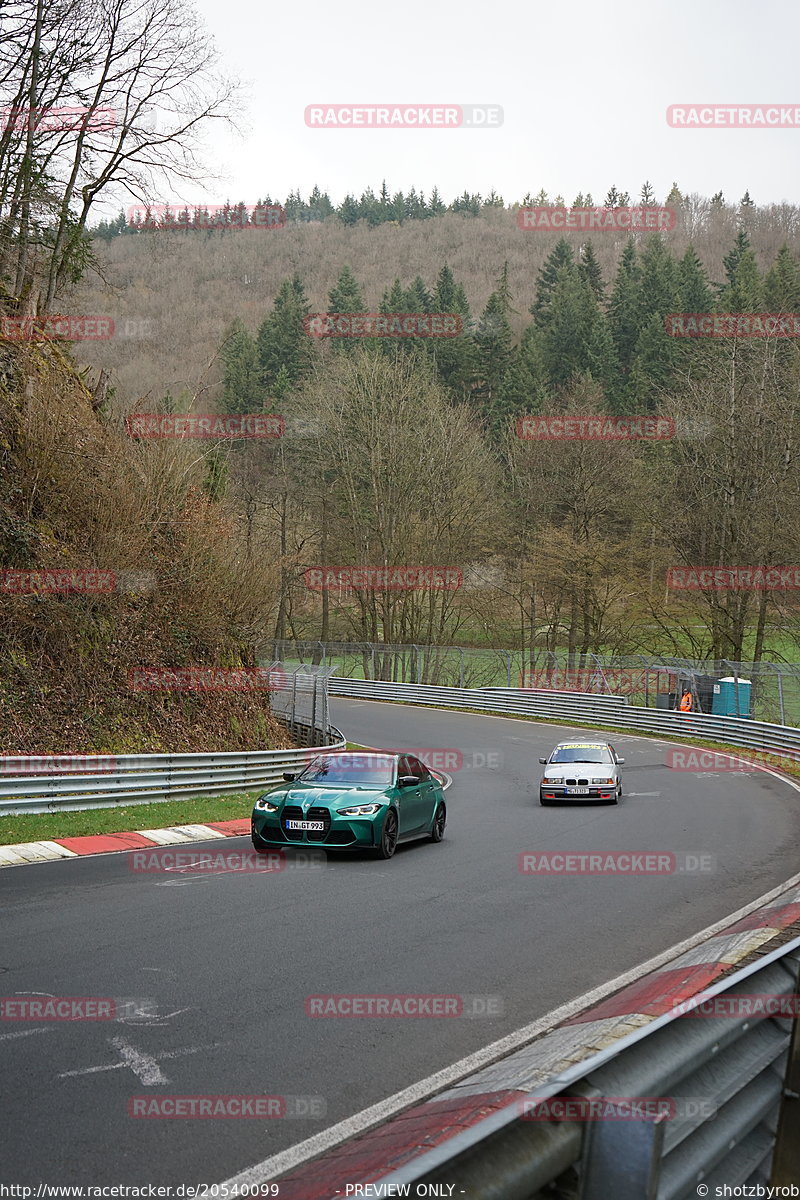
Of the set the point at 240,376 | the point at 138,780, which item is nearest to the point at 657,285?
the point at 240,376

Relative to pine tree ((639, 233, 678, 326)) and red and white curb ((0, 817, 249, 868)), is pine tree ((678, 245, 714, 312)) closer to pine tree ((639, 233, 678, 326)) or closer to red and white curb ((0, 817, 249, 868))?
pine tree ((639, 233, 678, 326))

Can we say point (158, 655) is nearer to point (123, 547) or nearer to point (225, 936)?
point (123, 547)

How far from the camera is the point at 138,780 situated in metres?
18.8

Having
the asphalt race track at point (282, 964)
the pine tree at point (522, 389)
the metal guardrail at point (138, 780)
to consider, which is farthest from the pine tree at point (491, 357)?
the asphalt race track at point (282, 964)

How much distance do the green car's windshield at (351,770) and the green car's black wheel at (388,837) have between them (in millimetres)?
535

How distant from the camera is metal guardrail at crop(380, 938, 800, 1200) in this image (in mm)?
2510

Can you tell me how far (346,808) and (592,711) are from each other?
32.4 metres

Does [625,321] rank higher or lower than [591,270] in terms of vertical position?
lower

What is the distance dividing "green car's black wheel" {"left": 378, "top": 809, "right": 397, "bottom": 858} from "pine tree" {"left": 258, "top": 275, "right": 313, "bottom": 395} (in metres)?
67.0

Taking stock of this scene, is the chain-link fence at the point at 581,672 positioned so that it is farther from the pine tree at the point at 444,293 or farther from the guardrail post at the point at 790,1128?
the pine tree at the point at 444,293

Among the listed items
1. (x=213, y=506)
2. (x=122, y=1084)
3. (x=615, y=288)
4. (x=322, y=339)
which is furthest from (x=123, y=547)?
(x=615, y=288)

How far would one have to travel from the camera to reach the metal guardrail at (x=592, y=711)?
114 feet

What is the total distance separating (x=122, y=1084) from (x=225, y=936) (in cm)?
367

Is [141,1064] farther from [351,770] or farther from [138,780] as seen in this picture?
[138,780]
